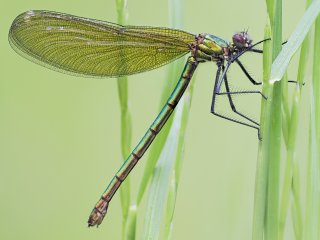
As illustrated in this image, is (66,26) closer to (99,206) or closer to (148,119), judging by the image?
(99,206)

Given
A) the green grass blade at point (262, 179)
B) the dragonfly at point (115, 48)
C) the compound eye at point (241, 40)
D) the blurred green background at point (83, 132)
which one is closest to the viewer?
the green grass blade at point (262, 179)

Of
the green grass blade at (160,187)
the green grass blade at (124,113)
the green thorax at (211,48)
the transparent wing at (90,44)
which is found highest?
the green thorax at (211,48)

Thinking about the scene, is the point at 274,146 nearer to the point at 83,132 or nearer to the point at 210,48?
the point at 210,48

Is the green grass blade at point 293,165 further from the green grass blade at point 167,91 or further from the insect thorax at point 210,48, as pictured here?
the insect thorax at point 210,48

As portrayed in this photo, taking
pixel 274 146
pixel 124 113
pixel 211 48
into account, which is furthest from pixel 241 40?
pixel 274 146

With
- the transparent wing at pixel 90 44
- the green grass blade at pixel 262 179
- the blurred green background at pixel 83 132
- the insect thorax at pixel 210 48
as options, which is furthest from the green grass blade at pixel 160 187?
the blurred green background at pixel 83 132

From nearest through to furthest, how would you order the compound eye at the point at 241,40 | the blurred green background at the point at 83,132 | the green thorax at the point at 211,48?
the compound eye at the point at 241,40, the green thorax at the point at 211,48, the blurred green background at the point at 83,132

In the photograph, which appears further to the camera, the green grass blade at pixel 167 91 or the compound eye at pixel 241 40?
the compound eye at pixel 241 40

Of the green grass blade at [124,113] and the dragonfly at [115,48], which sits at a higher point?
the dragonfly at [115,48]
